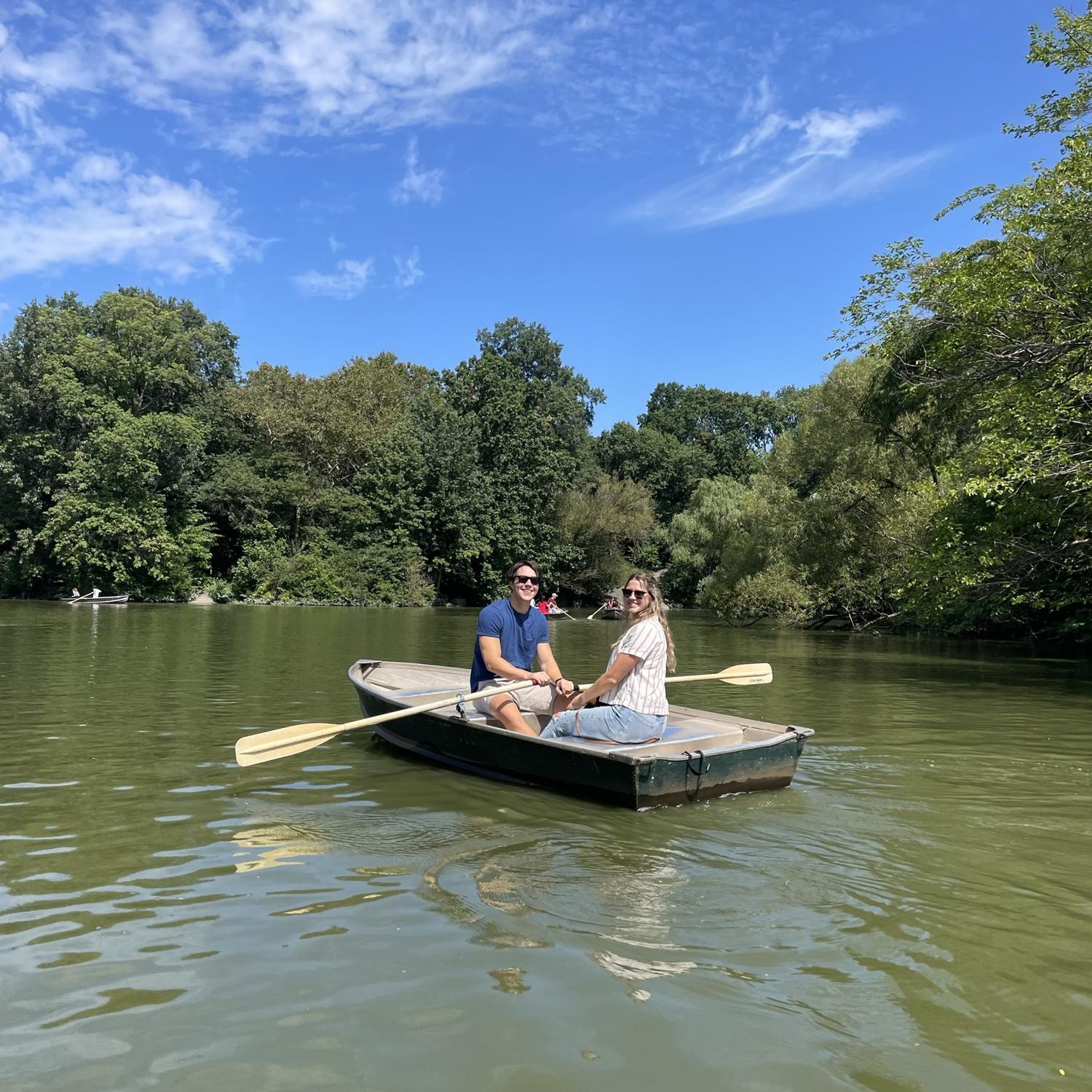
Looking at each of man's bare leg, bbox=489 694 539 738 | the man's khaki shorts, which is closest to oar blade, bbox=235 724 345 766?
man's bare leg, bbox=489 694 539 738

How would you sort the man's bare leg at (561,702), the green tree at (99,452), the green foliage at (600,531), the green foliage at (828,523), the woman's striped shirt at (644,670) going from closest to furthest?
the woman's striped shirt at (644,670)
the man's bare leg at (561,702)
the green foliage at (828,523)
the green tree at (99,452)
the green foliage at (600,531)

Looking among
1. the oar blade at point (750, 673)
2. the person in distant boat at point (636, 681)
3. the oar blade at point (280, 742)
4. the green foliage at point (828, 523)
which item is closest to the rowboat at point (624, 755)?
the person in distant boat at point (636, 681)

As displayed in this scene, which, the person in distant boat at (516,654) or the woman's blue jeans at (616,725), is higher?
the person in distant boat at (516,654)

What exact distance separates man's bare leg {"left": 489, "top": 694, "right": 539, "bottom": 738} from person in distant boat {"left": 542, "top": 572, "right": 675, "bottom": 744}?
555 mm

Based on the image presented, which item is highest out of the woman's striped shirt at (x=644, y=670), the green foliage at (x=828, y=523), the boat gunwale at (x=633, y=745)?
the green foliage at (x=828, y=523)

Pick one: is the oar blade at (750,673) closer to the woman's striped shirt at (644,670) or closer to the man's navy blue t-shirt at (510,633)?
the man's navy blue t-shirt at (510,633)

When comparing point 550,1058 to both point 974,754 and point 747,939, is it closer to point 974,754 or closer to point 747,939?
point 747,939

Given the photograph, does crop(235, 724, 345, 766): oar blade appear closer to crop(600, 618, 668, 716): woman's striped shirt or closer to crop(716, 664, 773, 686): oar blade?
crop(600, 618, 668, 716): woman's striped shirt

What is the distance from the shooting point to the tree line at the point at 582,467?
44.3ft

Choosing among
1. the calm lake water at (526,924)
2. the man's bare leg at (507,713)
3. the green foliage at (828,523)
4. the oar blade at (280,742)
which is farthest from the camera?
the green foliage at (828,523)

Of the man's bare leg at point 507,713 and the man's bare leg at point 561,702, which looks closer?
the man's bare leg at point 507,713

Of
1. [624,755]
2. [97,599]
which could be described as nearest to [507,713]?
[624,755]

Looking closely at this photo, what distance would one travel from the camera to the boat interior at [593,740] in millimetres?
6383

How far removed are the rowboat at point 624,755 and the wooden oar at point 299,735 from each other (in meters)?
0.18
